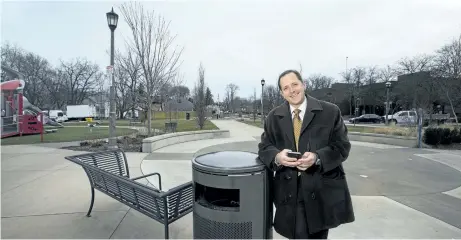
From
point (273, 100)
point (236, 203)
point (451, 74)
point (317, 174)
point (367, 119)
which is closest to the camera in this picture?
point (317, 174)

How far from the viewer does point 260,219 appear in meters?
1.90

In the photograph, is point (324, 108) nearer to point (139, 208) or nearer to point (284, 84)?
point (284, 84)

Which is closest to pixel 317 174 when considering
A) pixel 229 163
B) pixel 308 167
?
pixel 308 167

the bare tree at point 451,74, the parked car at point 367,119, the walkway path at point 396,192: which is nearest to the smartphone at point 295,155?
the walkway path at point 396,192

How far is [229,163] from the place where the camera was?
1.93 metres

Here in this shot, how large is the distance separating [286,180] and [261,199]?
0.23 meters

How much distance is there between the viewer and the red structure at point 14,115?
14703mm

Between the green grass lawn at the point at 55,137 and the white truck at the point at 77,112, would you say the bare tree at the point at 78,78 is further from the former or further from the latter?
the green grass lawn at the point at 55,137

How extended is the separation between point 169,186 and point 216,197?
3.17 metres

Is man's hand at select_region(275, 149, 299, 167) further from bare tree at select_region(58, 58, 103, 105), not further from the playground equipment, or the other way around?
bare tree at select_region(58, 58, 103, 105)

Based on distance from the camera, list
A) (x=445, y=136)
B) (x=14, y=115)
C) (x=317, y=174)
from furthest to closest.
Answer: (x=14, y=115) → (x=445, y=136) → (x=317, y=174)

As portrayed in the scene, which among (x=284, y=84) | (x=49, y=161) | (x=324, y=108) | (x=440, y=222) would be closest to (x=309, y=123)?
(x=324, y=108)

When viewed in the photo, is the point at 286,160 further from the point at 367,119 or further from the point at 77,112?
the point at 77,112

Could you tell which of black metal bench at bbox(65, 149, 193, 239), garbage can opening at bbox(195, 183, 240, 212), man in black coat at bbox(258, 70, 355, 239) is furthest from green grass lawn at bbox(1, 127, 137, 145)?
man in black coat at bbox(258, 70, 355, 239)
